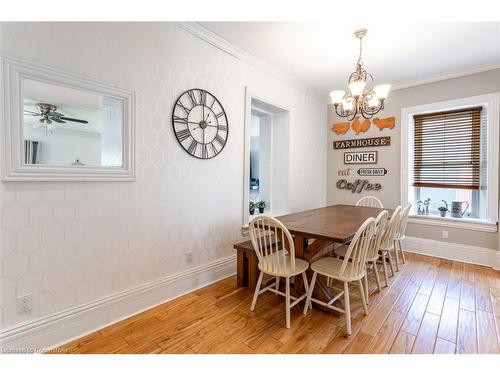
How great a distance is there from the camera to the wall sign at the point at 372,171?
3995mm

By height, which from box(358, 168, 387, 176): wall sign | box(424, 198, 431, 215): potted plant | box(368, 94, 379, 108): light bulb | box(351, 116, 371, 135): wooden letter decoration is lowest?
box(424, 198, 431, 215): potted plant

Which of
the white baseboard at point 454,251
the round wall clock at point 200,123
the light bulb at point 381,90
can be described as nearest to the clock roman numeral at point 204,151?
the round wall clock at point 200,123

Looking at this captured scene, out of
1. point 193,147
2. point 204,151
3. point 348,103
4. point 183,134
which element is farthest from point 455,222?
point 183,134

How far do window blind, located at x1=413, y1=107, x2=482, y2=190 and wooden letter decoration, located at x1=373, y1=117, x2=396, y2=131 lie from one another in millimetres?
308

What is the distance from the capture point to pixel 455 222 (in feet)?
11.2

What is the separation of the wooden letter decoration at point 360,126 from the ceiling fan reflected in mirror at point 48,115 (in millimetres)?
4041

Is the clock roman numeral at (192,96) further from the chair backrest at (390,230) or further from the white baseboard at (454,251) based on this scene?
the white baseboard at (454,251)

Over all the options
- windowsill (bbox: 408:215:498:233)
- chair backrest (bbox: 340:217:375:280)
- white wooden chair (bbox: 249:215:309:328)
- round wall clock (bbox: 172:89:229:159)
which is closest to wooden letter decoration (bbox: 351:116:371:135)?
windowsill (bbox: 408:215:498:233)

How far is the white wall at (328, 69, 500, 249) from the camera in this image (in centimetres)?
320

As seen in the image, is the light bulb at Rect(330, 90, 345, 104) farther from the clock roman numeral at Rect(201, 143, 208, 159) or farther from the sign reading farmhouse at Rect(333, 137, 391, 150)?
the sign reading farmhouse at Rect(333, 137, 391, 150)

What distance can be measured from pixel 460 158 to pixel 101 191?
174 inches

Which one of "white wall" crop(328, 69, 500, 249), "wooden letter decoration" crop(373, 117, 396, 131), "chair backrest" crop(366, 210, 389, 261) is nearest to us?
"chair backrest" crop(366, 210, 389, 261)

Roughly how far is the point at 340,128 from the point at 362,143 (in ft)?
1.60

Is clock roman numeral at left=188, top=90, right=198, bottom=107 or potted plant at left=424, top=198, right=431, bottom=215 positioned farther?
potted plant at left=424, top=198, right=431, bottom=215
